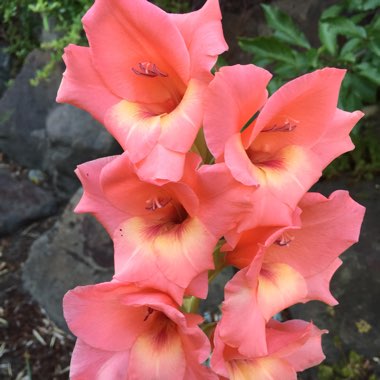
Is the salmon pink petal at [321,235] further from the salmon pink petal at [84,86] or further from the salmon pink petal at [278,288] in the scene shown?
the salmon pink petal at [84,86]

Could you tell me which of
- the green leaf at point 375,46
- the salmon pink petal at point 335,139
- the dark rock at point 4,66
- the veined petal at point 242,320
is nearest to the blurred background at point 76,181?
the green leaf at point 375,46

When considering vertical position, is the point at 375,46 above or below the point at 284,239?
below

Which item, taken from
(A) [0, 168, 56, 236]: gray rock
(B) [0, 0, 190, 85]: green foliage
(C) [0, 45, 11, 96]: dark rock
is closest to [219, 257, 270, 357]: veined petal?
(B) [0, 0, 190, 85]: green foliage

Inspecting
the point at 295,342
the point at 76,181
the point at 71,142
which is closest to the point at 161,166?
the point at 295,342

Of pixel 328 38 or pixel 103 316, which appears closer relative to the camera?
pixel 103 316

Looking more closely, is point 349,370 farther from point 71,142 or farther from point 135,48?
point 71,142
